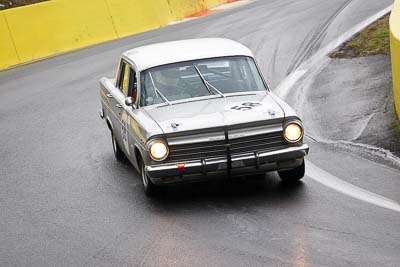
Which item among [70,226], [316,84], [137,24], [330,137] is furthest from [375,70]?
[137,24]

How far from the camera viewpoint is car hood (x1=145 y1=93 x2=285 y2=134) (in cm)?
910

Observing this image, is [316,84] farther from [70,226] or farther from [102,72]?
[70,226]

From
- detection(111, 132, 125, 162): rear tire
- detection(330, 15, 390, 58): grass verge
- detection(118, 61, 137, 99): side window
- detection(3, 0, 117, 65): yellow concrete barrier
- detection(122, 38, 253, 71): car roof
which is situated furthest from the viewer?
detection(3, 0, 117, 65): yellow concrete barrier

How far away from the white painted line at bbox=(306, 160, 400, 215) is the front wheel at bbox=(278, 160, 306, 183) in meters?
0.30

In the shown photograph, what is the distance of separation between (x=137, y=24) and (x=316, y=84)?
12.9m

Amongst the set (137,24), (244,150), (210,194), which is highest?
(244,150)

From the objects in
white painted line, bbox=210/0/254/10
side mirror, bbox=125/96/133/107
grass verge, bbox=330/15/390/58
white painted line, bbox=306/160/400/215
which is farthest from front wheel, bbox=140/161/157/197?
white painted line, bbox=210/0/254/10

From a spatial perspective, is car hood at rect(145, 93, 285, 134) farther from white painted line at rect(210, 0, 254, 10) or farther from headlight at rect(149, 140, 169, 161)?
white painted line at rect(210, 0, 254, 10)

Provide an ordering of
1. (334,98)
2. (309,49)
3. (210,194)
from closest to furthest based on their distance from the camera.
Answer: (210,194) < (334,98) < (309,49)

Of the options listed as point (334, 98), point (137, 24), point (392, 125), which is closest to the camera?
point (392, 125)

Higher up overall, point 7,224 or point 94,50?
point 7,224

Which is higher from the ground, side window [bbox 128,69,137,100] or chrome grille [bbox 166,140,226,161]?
side window [bbox 128,69,137,100]

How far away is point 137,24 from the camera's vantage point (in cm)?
2762

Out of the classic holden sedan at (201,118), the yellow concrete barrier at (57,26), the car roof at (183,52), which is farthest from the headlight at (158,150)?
the yellow concrete barrier at (57,26)
